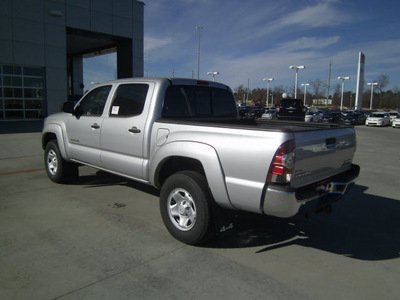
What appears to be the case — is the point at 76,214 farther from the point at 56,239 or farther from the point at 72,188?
the point at 72,188

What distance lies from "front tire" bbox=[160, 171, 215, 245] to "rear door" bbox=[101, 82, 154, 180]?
26.0 inches

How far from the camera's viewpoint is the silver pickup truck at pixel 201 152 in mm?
2988

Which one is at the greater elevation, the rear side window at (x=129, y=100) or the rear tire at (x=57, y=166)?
the rear side window at (x=129, y=100)

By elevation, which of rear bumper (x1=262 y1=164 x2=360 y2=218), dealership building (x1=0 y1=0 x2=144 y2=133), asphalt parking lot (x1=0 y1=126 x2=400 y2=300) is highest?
dealership building (x1=0 y1=0 x2=144 y2=133)

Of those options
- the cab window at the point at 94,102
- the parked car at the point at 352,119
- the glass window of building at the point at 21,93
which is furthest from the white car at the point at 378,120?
the cab window at the point at 94,102

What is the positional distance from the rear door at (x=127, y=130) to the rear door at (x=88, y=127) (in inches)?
8.8

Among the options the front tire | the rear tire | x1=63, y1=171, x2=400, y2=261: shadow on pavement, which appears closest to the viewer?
the front tire

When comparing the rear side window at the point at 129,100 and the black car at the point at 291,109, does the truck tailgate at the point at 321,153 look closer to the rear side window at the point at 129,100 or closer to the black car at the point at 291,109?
the rear side window at the point at 129,100

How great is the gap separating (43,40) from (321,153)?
76.5ft

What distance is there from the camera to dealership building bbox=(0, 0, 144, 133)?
20766 mm

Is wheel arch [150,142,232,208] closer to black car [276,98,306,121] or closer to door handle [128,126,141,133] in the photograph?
door handle [128,126,141,133]

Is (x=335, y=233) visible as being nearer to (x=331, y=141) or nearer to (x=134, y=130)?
(x=331, y=141)

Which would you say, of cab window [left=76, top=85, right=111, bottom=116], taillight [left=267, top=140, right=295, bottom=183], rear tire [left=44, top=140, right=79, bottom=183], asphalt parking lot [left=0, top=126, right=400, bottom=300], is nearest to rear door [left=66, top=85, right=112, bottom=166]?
cab window [left=76, top=85, right=111, bottom=116]

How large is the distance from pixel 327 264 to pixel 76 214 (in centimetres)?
336
